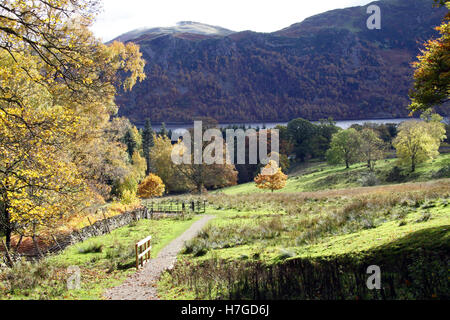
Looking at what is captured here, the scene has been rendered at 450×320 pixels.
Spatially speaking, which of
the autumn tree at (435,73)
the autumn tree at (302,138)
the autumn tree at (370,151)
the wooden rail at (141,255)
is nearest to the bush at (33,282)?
the wooden rail at (141,255)

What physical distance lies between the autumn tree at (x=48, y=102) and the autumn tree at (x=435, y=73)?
1186 centimetres

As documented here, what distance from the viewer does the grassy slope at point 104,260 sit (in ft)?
30.7

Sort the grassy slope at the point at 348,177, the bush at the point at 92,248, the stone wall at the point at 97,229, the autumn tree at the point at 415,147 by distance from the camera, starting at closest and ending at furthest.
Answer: the bush at the point at 92,248 < the stone wall at the point at 97,229 < the grassy slope at the point at 348,177 < the autumn tree at the point at 415,147

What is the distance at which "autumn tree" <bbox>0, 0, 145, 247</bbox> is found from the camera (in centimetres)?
972

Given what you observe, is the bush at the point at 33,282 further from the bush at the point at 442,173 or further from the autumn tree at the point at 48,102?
the bush at the point at 442,173

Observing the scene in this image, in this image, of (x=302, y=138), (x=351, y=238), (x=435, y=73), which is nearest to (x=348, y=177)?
(x=302, y=138)

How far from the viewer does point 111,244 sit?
18.6m

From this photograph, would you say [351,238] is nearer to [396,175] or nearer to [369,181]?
[369,181]

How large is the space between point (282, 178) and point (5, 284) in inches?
1631

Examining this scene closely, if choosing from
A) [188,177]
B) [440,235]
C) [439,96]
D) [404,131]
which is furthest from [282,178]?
→ [440,235]

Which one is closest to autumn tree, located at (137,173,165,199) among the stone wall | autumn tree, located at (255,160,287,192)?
autumn tree, located at (255,160,287,192)

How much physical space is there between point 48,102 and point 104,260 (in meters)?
11.4
